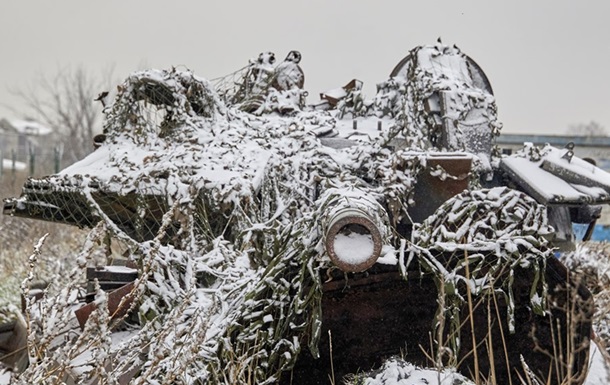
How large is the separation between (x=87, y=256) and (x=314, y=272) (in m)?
1.33

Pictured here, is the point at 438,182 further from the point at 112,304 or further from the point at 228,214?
the point at 112,304

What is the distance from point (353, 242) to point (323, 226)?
0.22 metres

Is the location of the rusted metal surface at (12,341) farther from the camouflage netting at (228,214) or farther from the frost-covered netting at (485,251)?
the frost-covered netting at (485,251)

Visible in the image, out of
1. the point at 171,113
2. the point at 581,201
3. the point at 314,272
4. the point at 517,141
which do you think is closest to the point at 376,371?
the point at 314,272

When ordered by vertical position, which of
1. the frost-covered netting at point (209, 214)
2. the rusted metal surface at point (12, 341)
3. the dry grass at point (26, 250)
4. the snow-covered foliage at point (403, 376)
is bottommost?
the dry grass at point (26, 250)

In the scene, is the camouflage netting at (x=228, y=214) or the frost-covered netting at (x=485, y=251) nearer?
the camouflage netting at (x=228, y=214)

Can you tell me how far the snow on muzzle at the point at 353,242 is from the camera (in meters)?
3.30

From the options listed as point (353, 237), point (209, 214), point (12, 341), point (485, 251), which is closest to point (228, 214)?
point (209, 214)

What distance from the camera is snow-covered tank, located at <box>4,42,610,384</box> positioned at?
3635mm

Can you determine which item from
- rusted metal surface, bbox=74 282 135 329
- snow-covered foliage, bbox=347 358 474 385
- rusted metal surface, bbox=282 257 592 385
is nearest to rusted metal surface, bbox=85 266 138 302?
rusted metal surface, bbox=74 282 135 329

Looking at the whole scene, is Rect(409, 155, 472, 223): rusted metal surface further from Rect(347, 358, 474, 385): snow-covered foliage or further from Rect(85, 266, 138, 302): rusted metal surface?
Rect(85, 266, 138, 302): rusted metal surface

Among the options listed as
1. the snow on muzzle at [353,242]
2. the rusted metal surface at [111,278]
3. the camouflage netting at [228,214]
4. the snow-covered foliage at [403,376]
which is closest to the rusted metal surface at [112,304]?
the camouflage netting at [228,214]

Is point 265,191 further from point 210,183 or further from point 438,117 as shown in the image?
point 438,117

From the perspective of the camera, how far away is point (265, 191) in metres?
5.91
